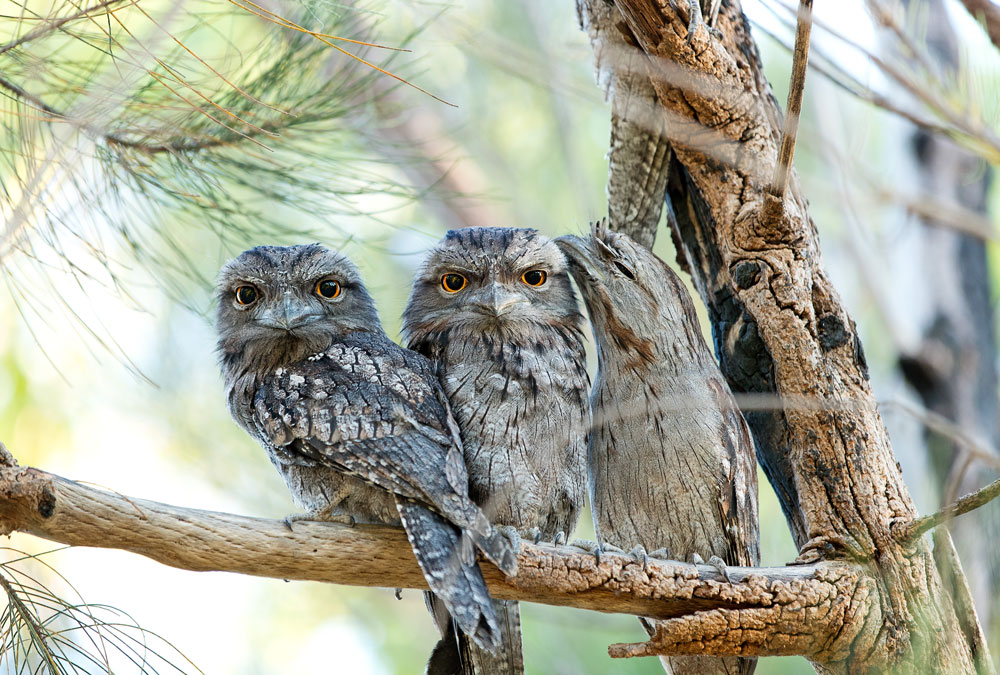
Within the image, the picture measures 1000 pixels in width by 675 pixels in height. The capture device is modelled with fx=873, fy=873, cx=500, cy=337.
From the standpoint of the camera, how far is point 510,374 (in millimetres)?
2174

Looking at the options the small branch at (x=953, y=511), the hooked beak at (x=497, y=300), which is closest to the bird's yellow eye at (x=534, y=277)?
the hooked beak at (x=497, y=300)

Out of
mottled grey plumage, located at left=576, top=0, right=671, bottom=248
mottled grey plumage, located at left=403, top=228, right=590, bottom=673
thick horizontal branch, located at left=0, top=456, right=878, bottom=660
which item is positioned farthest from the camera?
mottled grey plumage, located at left=576, top=0, right=671, bottom=248

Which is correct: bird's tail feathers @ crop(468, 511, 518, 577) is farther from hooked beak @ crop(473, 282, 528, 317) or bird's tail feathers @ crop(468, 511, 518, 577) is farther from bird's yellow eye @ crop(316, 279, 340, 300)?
bird's yellow eye @ crop(316, 279, 340, 300)

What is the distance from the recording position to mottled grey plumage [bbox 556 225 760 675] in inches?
86.0

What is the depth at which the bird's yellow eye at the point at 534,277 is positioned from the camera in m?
2.34

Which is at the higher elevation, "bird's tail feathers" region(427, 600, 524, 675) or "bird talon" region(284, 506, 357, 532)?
"bird talon" region(284, 506, 357, 532)

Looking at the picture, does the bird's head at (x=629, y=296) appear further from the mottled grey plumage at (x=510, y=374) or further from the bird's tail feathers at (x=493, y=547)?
the bird's tail feathers at (x=493, y=547)

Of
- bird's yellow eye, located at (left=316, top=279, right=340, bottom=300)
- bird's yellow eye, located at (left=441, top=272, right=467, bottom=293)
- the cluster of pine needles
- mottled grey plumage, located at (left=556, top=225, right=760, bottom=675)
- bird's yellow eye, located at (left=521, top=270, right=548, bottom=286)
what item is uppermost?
bird's yellow eye, located at (left=521, top=270, right=548, bottom=286)

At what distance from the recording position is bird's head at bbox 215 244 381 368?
2176mm

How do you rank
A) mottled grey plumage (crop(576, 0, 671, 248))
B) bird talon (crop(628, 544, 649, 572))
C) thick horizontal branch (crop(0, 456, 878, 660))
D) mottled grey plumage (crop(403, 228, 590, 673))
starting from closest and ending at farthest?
thick horizontal branch (crop(0, 456, 878, 660)) < bird talon (crop(628, 544, 649, 572)) < mottled grey plumage (crop(403, 228, 590, 673)) < mottled grey plumage (crop(576, 0, 671, 248))

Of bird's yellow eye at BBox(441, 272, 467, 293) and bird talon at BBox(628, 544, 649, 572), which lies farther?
bird's yellow eye at BBox(441, 272, 467, 293)

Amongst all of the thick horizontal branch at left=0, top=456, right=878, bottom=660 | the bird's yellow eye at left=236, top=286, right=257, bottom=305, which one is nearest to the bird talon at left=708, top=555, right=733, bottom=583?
the thick horizontal branch at left=0, top=456, right=878, bottom=660

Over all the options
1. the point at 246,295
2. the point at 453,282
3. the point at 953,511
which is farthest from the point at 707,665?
the point at 246,295

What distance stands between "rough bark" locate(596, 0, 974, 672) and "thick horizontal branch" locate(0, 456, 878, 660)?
0.11 meters
